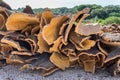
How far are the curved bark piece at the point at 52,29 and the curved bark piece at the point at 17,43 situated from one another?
0.46 feet

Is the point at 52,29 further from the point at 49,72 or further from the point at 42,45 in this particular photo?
the point at 49,72

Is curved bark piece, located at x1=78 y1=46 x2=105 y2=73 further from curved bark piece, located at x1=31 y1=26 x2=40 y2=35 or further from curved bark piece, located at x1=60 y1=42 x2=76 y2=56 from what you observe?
curved bark piece, located at x1=31 y1=26 x2=40 y2=35

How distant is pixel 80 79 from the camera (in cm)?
142

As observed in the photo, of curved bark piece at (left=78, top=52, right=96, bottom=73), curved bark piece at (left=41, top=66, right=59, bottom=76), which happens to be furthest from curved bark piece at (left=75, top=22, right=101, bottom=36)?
curved bark piece at (left=41, top=66, right=59, bottom=76)

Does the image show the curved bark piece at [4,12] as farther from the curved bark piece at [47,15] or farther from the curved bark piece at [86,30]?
the curved bark piece at [86,30]

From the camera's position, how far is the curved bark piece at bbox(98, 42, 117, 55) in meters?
1.46

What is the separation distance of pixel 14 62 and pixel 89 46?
1.29 ft

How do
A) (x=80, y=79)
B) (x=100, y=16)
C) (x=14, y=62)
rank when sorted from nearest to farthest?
(x=80, y=79) < (x=14, y=62) < (x=100, y=16)

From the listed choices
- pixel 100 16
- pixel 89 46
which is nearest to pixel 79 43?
pixel 89 46

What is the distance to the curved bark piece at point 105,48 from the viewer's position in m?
1.46

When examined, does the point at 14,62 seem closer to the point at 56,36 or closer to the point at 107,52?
the point at 56,36

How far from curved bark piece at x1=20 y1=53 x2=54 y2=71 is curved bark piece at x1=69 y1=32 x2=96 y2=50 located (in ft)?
0.49

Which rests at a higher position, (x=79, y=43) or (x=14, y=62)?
(x=79, y=43)

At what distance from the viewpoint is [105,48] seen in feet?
4.93
